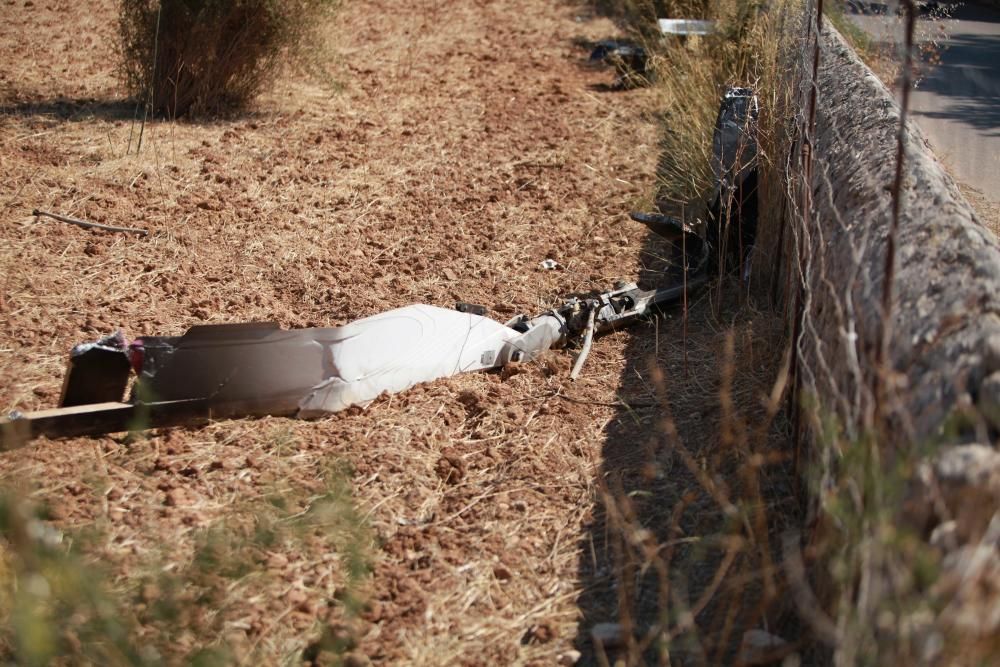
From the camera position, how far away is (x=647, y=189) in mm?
6438

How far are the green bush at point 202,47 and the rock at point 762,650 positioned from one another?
6020mm

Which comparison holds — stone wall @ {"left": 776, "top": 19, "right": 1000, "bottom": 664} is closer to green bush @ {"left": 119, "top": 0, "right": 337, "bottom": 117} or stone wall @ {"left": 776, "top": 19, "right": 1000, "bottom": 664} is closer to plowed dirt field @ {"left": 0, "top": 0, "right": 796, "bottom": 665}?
plowed dirt field @ {"left": 0, "top": 0, "right": 796, "bottom": 665}

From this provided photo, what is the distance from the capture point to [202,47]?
7.46 meters

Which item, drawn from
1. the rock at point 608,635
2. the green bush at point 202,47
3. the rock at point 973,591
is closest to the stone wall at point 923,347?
the rock at point 973,591

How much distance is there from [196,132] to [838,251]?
206 inches

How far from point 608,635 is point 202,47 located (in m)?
6.05

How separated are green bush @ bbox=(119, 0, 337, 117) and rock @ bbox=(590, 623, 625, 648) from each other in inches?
223

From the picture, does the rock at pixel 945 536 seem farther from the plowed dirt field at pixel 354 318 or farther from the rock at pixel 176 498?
the rock at pixel 176 498

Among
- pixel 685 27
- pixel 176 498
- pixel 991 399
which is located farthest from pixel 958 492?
pixel 685 27

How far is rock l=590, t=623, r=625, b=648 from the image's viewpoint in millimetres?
2668

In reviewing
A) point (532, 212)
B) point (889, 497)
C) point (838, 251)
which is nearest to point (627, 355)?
point (838, 251)

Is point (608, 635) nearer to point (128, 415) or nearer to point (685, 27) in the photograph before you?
point (128, 415)

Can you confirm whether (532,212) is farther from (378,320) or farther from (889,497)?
(889,497)

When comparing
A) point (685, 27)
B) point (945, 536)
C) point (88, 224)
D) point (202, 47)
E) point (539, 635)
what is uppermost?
point (685, 27)
